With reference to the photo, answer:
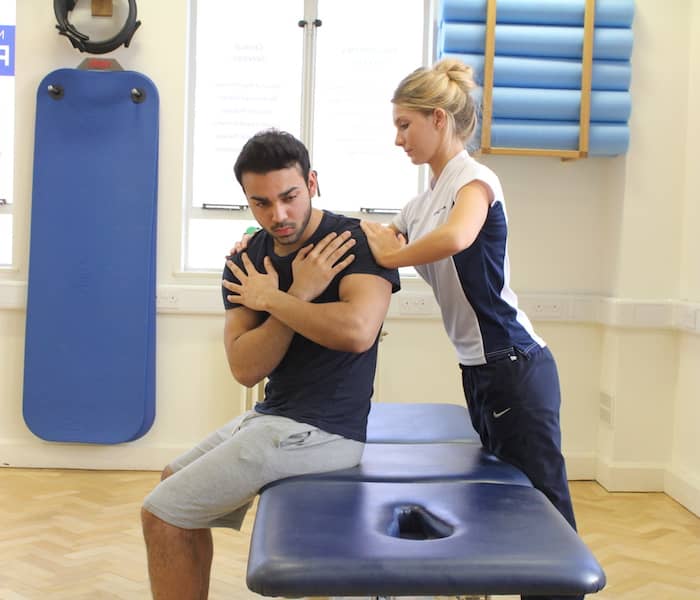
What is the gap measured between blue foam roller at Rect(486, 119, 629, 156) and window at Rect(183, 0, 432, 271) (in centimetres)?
56

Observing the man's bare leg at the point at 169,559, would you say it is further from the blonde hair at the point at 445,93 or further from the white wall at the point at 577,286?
the white wall at the point at 577,286

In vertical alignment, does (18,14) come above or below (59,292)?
above

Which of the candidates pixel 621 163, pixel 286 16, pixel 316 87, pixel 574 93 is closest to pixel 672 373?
pixel 621 163

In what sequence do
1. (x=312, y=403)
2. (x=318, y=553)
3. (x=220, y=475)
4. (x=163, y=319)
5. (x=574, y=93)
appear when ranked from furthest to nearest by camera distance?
(x=163, y=319) → (x=574, y=93) → (x=312, y=403) → (x=220, y=475) → (x=318, y=553)

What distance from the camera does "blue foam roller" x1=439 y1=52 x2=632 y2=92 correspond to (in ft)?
11.3

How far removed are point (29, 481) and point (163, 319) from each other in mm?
848

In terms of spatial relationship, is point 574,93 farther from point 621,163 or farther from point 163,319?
point 163,319

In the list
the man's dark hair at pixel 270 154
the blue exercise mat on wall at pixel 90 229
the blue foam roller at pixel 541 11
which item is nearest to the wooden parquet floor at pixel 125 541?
the blue exercise mat on wall at pixel 90 229

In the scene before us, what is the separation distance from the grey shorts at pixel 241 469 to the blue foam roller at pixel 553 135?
2.02 meters

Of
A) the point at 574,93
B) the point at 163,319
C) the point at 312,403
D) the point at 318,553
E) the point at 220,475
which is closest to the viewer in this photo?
the point at 318,553

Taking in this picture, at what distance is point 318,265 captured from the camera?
5.96ft

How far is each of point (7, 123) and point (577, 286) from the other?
262 centimetres

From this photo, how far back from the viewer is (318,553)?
1.33 meters

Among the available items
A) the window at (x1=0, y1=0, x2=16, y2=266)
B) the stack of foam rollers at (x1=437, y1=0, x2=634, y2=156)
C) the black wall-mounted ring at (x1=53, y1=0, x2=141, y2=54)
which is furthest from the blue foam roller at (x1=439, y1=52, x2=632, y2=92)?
the window at (x1=0, y1=0, x2=16, y2=266)
